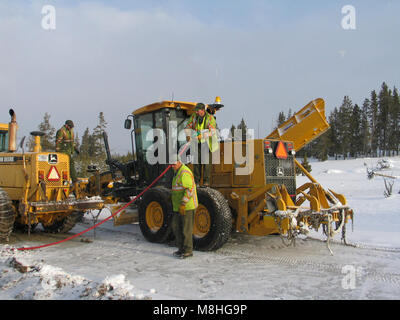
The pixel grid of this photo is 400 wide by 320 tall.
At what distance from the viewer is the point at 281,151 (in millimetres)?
7102

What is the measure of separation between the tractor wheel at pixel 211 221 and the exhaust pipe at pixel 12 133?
14.4ft

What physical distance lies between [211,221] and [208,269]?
1285mm

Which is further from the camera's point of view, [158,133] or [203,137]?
[158,133]

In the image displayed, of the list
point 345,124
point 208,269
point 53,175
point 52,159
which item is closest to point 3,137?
point 52,159

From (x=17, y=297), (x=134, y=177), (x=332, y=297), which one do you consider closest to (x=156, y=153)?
(x=134, y=177)

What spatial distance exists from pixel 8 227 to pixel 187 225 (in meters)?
3.67

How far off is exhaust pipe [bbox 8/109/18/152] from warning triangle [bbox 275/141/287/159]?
18.7 feet

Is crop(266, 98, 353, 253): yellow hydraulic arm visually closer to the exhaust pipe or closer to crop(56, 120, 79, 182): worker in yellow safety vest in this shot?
crop(56, 120, 79, 182): worker in yellow safety vest

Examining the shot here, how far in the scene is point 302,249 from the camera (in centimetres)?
662

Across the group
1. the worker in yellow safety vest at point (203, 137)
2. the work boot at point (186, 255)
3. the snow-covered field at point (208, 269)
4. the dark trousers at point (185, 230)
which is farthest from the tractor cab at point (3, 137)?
the work boot at point (186, 255)

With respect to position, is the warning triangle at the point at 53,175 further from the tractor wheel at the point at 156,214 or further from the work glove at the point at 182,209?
the work glove at the point at 182,209

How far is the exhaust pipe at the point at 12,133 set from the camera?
7.65 metres

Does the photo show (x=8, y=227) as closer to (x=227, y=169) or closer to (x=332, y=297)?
(x=227, y=169)

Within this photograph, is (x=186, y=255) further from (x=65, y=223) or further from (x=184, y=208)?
(x=65, y=223)
